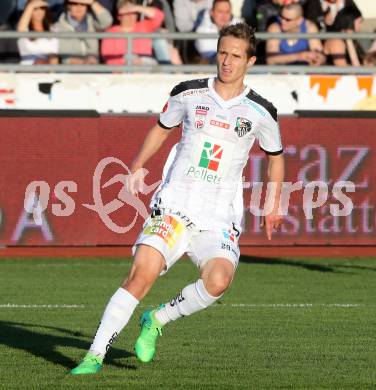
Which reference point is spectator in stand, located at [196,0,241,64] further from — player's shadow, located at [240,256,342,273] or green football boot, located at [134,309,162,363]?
green football boot, located at [134,309,162,363]

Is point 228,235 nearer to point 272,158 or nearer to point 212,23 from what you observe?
point 272,158

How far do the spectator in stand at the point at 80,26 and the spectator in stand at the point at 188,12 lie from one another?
110 centimetres

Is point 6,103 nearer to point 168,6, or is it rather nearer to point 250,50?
point 168,6

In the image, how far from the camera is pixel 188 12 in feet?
62.6

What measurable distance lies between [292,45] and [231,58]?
11.2m

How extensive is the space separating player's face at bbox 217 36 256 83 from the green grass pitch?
72.2 inches

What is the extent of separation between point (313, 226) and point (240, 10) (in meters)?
4.40

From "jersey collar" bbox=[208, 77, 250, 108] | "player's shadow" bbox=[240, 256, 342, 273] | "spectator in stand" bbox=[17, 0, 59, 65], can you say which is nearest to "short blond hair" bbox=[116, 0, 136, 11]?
"spectator in stand" bbox=[17, 0, 59, 65]

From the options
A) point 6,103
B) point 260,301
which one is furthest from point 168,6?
point 260,301

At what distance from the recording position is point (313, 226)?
17.3 meters

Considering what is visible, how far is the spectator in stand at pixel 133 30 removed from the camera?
60.3ft

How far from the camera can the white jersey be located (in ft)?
26.2

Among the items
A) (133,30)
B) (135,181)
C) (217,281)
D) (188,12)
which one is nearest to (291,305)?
(217,281)

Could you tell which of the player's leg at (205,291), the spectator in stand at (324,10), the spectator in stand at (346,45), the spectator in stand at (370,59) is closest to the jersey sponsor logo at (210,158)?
the player's leg at (205,291)
